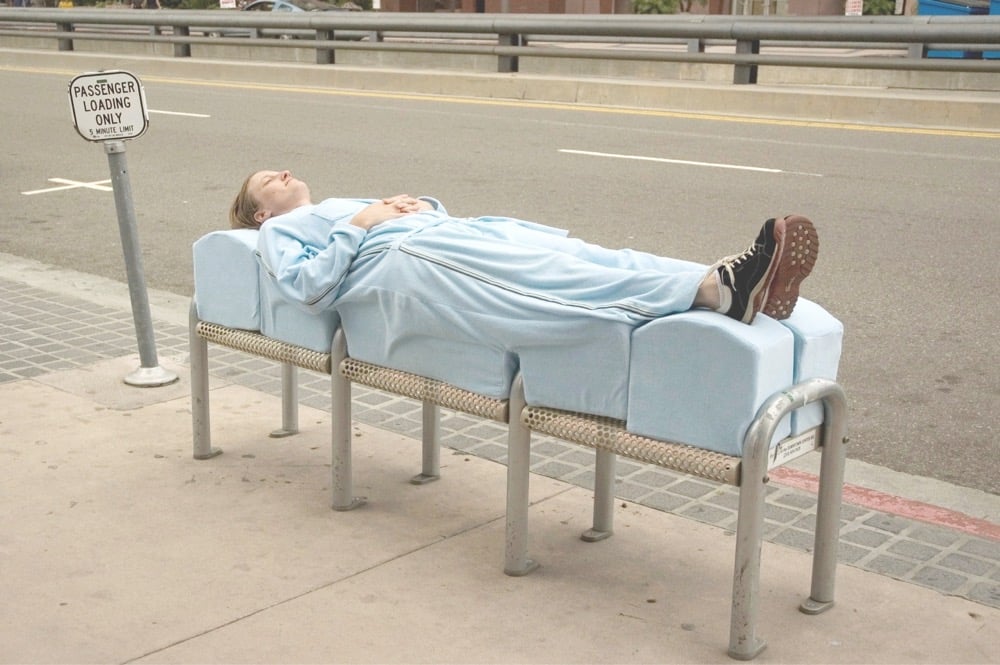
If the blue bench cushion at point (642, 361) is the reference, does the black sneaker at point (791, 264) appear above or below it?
above

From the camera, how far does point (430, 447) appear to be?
4.49 m

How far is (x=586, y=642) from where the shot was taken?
3.30m

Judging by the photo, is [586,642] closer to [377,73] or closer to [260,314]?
[260,314]

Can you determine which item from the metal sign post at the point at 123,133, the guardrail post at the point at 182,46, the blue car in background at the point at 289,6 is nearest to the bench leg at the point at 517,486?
the metal sign post at the point at 123,133

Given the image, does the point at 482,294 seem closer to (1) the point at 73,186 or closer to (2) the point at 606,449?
(2) the point at 606,449

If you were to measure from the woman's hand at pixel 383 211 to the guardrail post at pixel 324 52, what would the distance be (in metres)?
18.1

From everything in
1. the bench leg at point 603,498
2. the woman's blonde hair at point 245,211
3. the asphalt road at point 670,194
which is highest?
the woman's blonde hair at point 245,211

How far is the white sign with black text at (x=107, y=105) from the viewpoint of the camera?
5.17m

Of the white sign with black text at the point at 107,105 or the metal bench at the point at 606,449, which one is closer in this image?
the metal bench at the point at 606,449

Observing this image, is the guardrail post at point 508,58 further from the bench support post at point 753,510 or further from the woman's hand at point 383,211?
the bench support post at point 753,510

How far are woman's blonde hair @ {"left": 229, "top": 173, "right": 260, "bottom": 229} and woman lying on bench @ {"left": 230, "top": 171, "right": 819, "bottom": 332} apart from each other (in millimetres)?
156

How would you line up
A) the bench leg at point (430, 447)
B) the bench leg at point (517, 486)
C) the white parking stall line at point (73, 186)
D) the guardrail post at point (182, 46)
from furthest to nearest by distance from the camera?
the guardrail post at point (182, 46), the white parking stall line at point (73, 186), the bench leg at point (430, 447), the bench leg at point (517, 486)

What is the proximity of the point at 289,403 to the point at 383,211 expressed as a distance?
1.10 meters

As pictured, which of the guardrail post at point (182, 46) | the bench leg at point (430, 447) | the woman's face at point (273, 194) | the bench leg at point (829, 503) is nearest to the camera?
the bench leg at point (829, 503)
